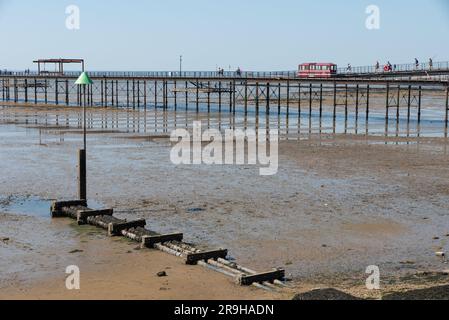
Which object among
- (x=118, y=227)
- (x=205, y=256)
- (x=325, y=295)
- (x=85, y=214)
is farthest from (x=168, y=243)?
(x=325, y=295)

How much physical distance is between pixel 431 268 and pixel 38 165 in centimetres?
1619

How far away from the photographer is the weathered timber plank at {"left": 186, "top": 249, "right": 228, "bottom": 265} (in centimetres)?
1255

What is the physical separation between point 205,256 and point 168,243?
1.30 meters

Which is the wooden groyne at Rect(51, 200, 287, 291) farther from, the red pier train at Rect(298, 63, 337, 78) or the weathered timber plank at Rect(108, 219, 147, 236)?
the red pier train at Rect(298, 63, 337, 78)

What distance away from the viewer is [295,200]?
1898 cm

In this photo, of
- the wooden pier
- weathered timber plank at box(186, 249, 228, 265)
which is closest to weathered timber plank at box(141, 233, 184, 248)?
weathered timber plank at box(186, 249, 228, 265)

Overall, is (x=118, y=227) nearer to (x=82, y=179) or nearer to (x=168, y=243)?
(x=168, y=243)

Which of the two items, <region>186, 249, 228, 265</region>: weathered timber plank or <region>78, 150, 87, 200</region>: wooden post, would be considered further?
<region>78, 150, 87, 200</region>: wooden post

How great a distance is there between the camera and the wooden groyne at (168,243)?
37.2ft

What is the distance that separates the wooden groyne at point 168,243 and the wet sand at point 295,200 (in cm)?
43

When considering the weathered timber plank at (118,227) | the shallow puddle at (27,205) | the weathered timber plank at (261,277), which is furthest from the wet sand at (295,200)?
the weathered timber plank at (118,227)

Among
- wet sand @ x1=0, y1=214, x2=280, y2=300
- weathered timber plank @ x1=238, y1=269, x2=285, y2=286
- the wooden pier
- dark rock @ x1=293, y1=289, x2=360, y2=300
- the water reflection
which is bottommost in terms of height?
wet sand @ x1=0, y1=214, x2=280, y2=300
